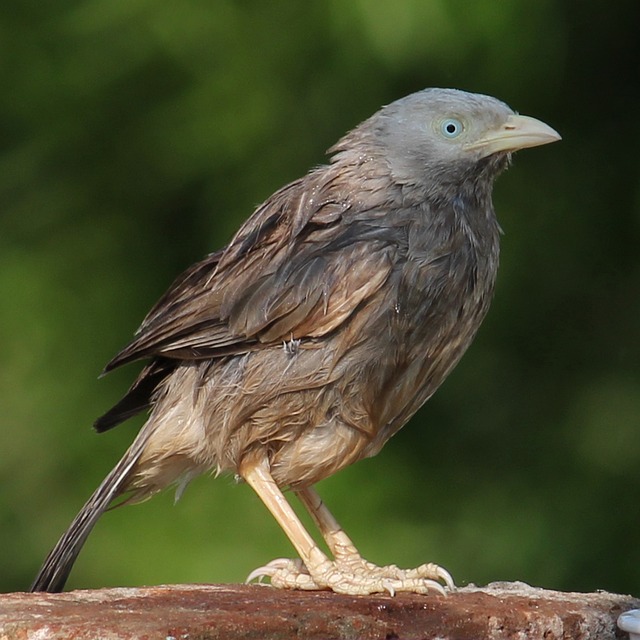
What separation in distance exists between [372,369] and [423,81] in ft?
5.95

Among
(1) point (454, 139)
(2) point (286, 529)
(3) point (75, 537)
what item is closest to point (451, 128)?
(1) point (454, 139)

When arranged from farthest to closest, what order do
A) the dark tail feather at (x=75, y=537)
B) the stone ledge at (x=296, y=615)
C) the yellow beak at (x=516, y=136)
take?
the dark tail feather at (x=75, y=537) → the yellow beak at (x=516, y=136) → the stone ledge at (x=296, y=615)

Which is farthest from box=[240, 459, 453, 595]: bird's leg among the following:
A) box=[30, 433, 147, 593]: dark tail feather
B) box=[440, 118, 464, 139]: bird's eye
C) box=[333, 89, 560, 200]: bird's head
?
box=[440, 118, 464, 139]: bird's eye

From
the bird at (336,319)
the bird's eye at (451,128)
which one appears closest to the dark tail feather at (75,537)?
A: the bird at (336,319)

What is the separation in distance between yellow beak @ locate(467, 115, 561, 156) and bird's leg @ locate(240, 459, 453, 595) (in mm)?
1155

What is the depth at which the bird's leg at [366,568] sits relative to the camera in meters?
3.45

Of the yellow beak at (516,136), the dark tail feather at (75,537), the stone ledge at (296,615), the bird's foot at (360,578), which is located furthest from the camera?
the dark tail feather at (75,537)

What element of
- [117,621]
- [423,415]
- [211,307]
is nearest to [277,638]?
[117,621]

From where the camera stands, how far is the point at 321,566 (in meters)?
3.60

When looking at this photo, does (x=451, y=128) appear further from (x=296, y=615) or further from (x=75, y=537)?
(x=75, y=537)

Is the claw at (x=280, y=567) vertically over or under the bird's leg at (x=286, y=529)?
under

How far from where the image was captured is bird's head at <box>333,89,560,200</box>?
3637mm

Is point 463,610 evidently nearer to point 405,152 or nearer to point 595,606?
point 595,606

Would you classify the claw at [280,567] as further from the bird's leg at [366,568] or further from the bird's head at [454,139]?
the bird's head at [454,139]
